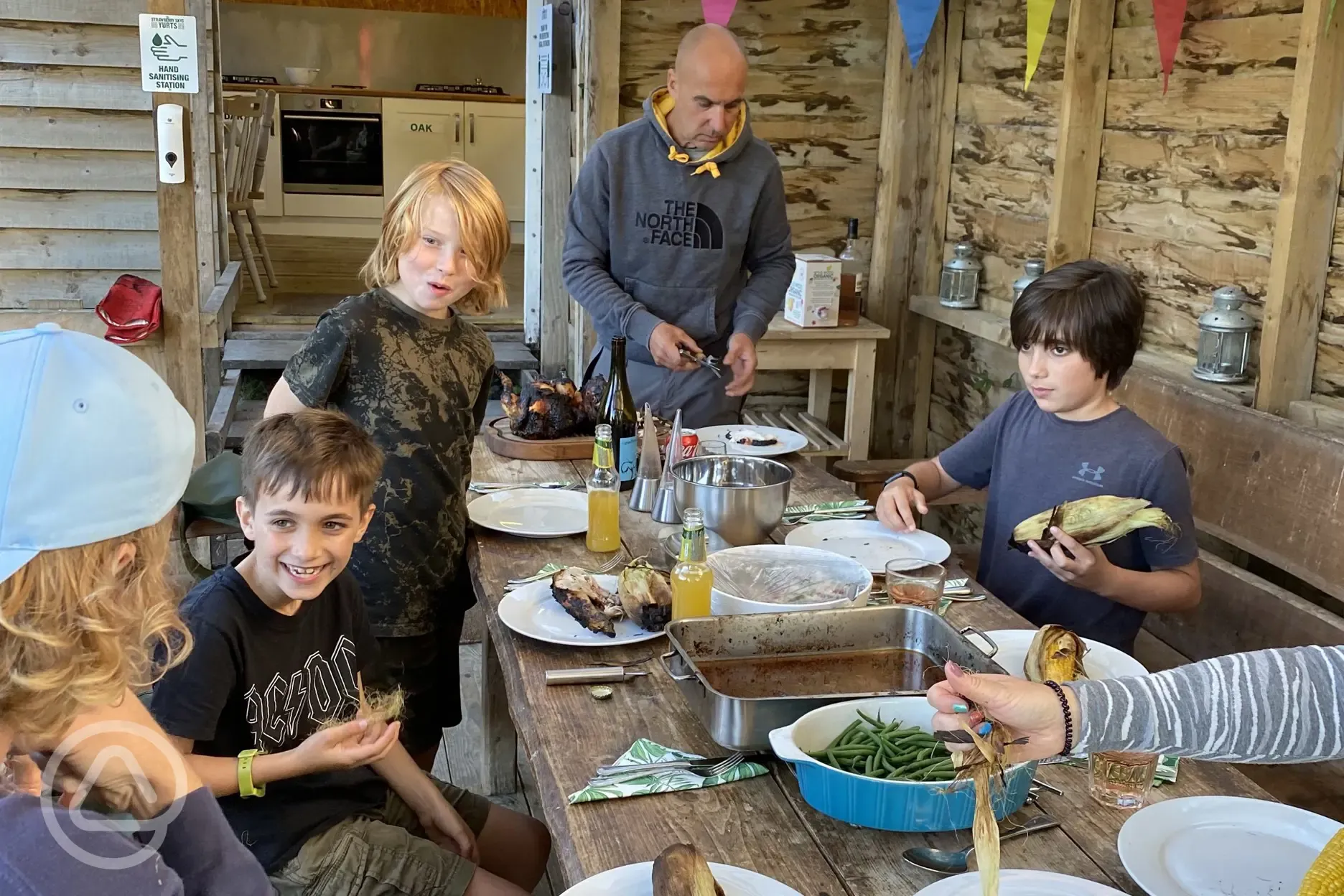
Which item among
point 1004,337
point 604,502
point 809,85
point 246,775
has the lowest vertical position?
point 246,775

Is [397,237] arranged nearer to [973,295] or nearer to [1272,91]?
[1272,91]

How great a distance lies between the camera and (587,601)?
196cm

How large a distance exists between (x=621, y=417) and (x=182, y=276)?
2141mm

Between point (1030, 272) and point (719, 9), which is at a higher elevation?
point (719, 9)

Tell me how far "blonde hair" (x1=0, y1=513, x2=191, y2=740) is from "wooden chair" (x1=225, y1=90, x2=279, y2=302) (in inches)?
252

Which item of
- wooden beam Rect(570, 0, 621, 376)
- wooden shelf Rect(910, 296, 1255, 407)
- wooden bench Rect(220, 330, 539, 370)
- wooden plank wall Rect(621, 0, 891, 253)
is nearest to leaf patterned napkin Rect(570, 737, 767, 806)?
wooden shelf Rect(910, 296, 1255, 407)

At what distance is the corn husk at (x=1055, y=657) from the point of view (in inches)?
67.1

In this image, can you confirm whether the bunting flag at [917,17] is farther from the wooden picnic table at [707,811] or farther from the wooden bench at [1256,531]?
the wooden picnic table at [707,811]

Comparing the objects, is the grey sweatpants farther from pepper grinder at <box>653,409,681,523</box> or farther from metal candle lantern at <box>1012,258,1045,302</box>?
metal candle lantern at <box>1012,258,1045,302</box>

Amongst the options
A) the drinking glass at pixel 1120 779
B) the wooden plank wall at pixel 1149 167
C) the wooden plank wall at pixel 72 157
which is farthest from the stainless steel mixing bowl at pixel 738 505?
the wooden plank wall at pixel 72 157

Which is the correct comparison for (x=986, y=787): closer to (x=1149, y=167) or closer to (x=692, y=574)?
(x=692, y=574)

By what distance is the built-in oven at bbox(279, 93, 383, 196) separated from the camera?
9.03m

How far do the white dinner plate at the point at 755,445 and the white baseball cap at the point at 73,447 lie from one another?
1.95 metres

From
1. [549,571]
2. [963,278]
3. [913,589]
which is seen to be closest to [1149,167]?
[963,278]
